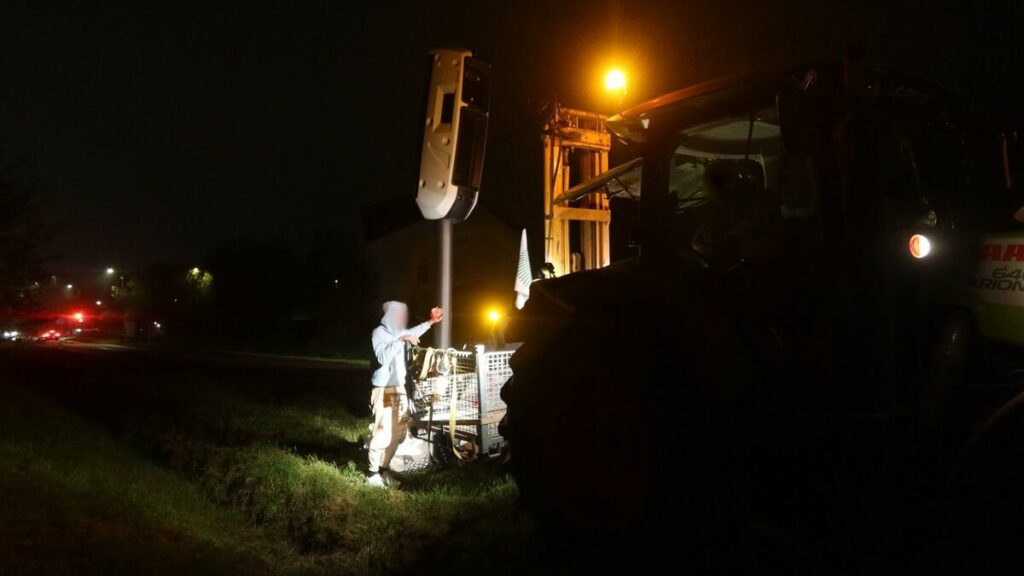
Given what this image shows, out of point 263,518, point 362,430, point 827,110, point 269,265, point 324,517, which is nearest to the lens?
point 827,110

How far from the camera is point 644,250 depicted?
3812 millimetres

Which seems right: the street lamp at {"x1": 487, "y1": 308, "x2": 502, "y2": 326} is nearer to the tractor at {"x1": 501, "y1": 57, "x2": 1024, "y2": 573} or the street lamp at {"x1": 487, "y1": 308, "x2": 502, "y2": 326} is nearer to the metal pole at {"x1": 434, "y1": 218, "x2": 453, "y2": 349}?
the metal pole at {"x1": 434, "y1": 218, "x2": 453, "y2": 349}

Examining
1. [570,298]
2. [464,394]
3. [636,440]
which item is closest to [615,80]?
[464,394]

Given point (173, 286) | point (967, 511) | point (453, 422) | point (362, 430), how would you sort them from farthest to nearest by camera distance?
point (173, 286)
point (362, 430)
point (453, 422)
point (967, 511)

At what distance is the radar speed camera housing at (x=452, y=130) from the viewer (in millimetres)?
6422

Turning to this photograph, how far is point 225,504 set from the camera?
7367 mm

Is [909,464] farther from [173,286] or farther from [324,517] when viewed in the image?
[173,286]

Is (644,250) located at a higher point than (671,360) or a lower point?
higher

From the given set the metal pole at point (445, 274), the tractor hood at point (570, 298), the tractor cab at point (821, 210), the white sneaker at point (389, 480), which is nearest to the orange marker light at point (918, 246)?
the tractor cab at point (821, 210)

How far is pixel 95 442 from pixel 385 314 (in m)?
4.37

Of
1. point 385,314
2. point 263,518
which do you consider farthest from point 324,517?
point 385,314

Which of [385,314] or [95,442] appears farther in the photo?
[95,442]

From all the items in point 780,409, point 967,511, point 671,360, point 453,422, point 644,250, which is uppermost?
point 644,250

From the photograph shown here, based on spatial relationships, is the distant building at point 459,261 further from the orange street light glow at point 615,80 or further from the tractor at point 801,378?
the tractor at point 801,378
